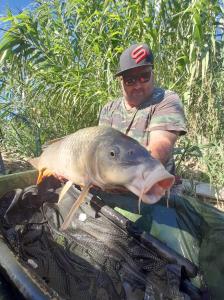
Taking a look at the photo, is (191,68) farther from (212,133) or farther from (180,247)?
(180,247)

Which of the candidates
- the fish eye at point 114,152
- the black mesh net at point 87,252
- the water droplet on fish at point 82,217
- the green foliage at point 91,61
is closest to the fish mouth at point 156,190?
the fish eye at point 114,152

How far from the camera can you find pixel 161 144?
2158 millimetres

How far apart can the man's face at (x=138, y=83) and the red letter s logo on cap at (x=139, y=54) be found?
66mm

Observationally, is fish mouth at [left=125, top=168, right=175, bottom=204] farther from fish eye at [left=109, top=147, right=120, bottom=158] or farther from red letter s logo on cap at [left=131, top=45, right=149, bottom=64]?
red letter s logo on cap at [left=131, top=45, right=149, bottom=64]

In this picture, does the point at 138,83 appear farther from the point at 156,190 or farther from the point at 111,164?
the point at 156,190

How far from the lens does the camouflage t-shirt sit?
91.9 inches

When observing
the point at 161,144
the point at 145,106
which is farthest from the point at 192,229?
the point at 145,106

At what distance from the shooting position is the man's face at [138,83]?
2543mm

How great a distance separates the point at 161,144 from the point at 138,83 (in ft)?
1.93

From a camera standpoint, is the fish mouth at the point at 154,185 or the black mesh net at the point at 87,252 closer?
the fish mouth at the point at 154,185

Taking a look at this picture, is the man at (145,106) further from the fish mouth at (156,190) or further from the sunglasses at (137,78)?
the fish mouth at (156,190)

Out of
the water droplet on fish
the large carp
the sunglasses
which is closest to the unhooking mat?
the water droplet on fish

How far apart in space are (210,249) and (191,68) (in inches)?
90.4

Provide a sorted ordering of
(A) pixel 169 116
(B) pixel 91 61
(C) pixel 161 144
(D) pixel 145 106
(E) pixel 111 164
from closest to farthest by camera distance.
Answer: (E) pixel 111 164 < (C) pixel 161 144 < (A) pixel 169 116 < (D) pixel 145 106 < (B) pixel 91 61
